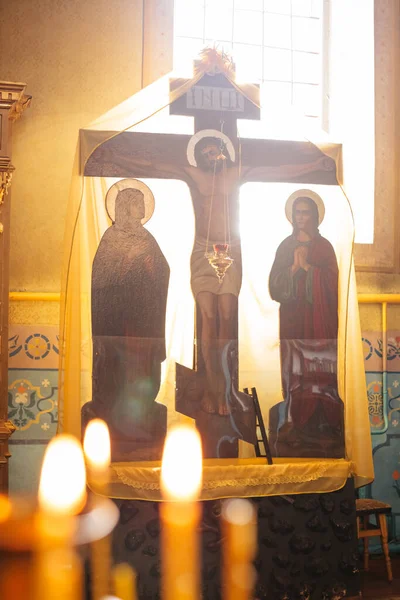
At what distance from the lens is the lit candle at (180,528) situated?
150 inches

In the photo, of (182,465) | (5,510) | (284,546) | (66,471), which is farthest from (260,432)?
(5,510)

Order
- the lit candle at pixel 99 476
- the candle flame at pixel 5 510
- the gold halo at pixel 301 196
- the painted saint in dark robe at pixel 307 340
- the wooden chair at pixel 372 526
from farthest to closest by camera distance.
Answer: the wooden chair at pixel 372 526, the gold halo at pixel 301 196, the painted saint in dark robe at pixel 307 340, the lit candle at pixel 99 476, the candle flame at pixel 5 510

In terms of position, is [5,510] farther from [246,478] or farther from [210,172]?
[210,172]

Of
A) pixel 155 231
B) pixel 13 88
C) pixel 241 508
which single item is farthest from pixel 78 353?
pixel 13 88

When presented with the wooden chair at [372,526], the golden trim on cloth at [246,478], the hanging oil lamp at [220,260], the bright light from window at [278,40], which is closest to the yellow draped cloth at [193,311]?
the golden trim on cloth at [246,478]

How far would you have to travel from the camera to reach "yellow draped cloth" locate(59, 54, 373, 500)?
3965 mm

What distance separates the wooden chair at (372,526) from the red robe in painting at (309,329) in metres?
0.66

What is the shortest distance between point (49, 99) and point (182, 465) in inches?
91.9

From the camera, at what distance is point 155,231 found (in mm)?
4176

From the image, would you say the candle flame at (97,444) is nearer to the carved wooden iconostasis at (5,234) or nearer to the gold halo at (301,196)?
the carved wooden iconostasis at (5,234)

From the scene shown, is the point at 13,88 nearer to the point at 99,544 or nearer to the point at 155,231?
the point at 155,231

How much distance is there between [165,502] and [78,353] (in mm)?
822

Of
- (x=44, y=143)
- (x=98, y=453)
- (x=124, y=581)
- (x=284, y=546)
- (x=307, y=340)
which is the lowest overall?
(x=124, y=581)

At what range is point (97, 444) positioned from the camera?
3.95m
